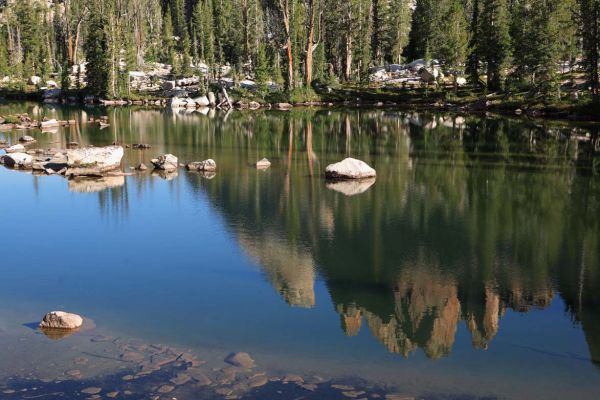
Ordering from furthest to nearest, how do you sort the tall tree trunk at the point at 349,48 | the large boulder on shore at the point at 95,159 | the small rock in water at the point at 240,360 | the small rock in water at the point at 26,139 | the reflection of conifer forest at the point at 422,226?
the tall tree trunk at the point at 349,48 < the small rock in water at the point at 26,139 < the large boulder on shore at the point at 95,159 < the reflection of conifer forest at the point at 422,226 < the small rock in water at the point at 240,360

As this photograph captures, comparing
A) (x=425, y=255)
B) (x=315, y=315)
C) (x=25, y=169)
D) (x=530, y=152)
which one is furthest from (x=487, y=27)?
(x=315, y=315)

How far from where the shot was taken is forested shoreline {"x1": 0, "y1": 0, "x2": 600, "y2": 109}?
72.9m

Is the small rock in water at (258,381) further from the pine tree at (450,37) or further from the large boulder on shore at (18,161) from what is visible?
the pine tree at (450,37)

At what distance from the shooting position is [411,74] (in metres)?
95.2

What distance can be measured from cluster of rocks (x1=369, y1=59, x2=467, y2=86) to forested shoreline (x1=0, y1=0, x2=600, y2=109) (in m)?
0.82

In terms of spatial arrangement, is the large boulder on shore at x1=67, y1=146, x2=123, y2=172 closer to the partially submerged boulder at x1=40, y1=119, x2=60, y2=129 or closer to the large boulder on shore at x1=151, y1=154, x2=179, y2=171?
the large boulder on shore at x1=151, y1=154, x2=179, y2=171

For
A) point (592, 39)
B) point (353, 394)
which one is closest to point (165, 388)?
point (353, 394)

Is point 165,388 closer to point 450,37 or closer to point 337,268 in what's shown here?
point 337,268

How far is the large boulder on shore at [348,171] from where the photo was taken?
31281 millimetres

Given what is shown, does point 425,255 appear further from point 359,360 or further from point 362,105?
point 362,105

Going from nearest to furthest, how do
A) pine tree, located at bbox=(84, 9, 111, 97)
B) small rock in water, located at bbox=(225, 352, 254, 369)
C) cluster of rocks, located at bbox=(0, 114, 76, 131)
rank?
small rock in water, located at bbox=(225, 352, 254, 369) → cluster of rocks, located at bbox=(0, 114, 76, 131) → pine tree, located at bbox=(84, 9, 111, 97)

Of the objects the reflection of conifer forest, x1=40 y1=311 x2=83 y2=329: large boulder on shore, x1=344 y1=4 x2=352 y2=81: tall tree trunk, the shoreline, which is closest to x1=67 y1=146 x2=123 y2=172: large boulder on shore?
the reflection of conifer forest

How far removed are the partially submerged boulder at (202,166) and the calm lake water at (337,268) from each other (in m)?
0.58

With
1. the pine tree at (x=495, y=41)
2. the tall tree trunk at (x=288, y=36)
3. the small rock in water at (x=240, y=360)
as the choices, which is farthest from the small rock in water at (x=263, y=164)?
the pine tree at (x=495, y=41)
